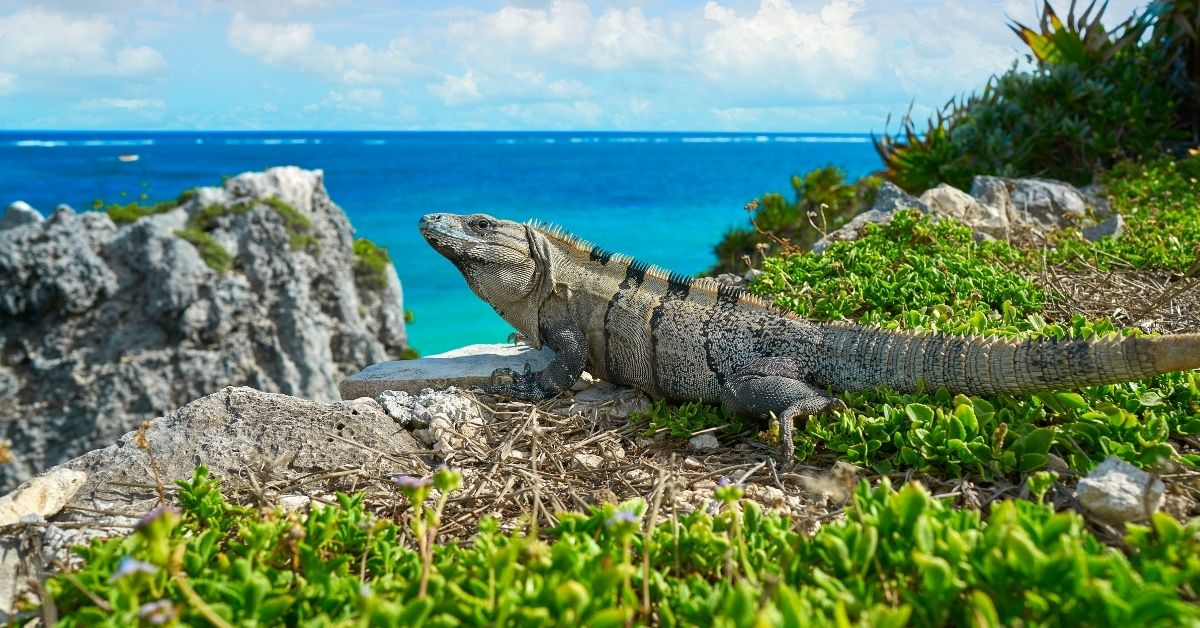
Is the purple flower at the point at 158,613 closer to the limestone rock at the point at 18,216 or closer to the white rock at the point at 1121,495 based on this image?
the white rock at the point at 1121,495

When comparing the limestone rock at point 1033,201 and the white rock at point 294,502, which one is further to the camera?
the limestone rock at point 1033,201

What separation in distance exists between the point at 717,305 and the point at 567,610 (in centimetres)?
249

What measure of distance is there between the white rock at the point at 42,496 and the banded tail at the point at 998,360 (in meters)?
2.91

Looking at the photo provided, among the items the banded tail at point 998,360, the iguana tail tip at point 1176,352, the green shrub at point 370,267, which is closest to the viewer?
the iguana tail tip at point 1176,352

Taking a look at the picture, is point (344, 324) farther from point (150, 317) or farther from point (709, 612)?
point (709, 612)

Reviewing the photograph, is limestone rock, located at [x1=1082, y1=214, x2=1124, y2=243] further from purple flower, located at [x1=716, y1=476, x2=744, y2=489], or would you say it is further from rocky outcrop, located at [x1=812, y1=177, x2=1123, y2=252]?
purple flower, located at [x1=716, y1=476, x2=744, y2=489]

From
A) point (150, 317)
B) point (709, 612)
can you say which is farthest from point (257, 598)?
point (150, 317)

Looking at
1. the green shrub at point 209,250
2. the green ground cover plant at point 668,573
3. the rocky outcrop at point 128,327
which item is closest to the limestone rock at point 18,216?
the rocky outcrop at point 128,327

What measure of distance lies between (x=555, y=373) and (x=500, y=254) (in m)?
0.68

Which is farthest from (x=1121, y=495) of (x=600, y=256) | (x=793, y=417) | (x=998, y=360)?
(x=600, y=256)

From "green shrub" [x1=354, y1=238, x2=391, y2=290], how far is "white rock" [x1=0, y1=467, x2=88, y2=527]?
14.4m

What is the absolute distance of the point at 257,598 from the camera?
1982mm

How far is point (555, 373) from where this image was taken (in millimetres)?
4262

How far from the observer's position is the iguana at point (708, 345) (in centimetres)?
319
